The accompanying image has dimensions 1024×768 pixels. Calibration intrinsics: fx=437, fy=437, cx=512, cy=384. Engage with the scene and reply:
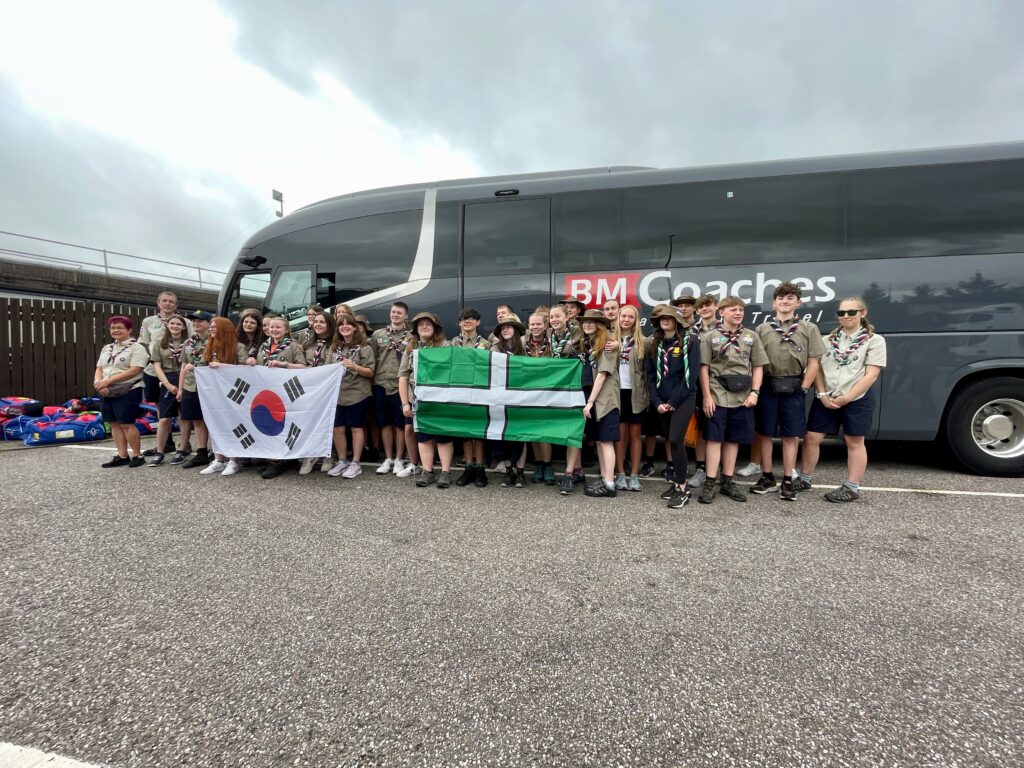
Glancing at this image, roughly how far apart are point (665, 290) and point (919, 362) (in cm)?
286

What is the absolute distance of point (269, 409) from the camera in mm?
5152

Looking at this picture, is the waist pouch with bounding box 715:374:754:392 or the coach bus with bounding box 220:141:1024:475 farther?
the coach bus with bounding box 220:141:1024:475

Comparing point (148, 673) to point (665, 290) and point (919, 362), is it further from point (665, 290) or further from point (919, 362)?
point (919, 362)

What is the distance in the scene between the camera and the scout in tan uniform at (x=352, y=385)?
5121 mm

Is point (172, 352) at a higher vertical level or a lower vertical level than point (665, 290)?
lower

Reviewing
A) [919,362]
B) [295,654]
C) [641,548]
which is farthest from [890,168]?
[295,654]

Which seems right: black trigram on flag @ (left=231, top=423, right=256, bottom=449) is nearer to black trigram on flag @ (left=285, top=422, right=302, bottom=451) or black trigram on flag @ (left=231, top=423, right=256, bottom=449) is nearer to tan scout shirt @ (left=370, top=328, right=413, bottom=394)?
black trigram on flag @ (left=285, top=422, right=302, bottom=451)

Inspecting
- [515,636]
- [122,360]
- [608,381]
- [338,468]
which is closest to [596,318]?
[608,381]

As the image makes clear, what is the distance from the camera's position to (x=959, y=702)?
171cm

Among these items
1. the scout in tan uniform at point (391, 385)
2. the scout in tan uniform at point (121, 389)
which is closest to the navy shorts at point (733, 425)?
Result: the scout in tan uniform at point (391, 385)

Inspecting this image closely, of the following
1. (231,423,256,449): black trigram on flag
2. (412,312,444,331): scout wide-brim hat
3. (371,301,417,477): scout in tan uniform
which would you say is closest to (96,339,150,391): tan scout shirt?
(231,423,256,449): black trigram on flag

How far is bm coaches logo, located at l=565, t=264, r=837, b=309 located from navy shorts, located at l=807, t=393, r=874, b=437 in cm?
144

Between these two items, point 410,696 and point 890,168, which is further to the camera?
point 890,168

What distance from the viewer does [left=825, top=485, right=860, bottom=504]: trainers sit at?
407 centimetres
